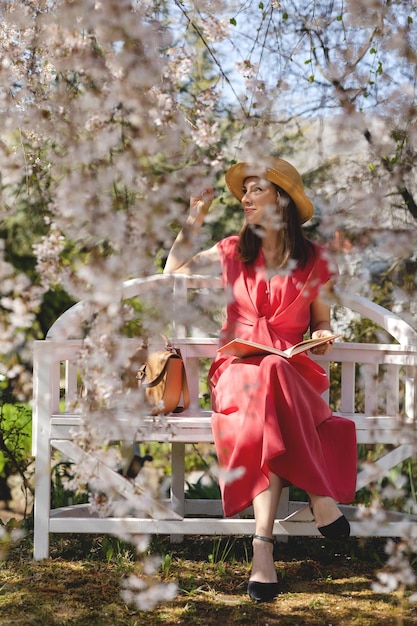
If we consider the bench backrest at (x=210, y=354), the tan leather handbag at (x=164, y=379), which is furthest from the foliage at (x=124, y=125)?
the tan leather handbag at (x=164, y=379)

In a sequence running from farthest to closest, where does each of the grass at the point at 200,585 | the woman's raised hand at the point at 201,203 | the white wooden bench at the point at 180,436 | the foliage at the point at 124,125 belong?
the woman's raised hand at the point at 201,203 < the white wooden bench at the point at 180,436 < the grass at the point at 200,585 < the foliage at the point at 124,125

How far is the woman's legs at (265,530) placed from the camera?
107 inches

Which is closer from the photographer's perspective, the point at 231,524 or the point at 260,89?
the point at 260,89

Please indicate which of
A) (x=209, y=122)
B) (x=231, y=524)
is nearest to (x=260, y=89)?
(x=209, y=122)

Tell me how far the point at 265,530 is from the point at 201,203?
3.91 feet

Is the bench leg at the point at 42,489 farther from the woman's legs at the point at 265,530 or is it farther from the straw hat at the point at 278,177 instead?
the straw hat at the point at 278,177

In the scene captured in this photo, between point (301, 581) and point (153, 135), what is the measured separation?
168 cm

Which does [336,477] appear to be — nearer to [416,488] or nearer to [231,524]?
[231,524]

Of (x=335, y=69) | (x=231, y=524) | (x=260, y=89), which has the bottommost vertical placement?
(x=231, y=524)

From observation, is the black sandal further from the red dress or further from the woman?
the red dress

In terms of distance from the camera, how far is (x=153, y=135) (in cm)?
207

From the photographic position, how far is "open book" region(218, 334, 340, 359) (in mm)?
2926

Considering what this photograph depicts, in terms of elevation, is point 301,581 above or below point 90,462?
below

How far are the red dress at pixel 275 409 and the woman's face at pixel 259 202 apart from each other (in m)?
0.21
